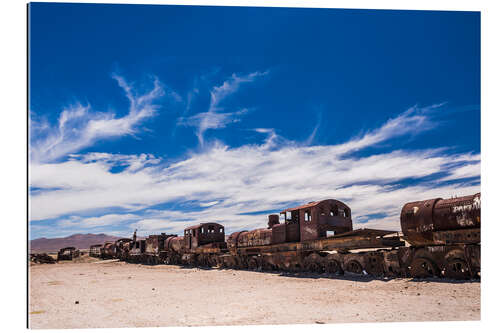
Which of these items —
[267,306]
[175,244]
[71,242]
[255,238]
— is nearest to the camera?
[267,306]

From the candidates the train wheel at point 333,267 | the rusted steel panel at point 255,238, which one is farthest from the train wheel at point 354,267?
the rusted steel panel at point 255,238

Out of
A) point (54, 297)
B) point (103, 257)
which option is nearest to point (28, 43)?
point (54, 297)

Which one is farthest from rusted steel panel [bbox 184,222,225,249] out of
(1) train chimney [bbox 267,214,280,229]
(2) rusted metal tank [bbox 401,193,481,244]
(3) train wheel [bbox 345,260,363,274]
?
(2) rusted metal tank [bbox 401,193,481,244]

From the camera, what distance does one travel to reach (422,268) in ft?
36.2

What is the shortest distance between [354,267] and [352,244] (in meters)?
0.92

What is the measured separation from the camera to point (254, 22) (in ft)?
28.7

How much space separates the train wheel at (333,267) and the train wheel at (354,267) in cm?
39

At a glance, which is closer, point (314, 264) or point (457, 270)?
point (457, 270)

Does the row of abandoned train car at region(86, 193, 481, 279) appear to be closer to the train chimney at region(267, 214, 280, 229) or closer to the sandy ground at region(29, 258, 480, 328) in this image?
the train chimney at region(267, 214, 280, 229)

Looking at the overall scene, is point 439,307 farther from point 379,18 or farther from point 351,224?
point 351,224

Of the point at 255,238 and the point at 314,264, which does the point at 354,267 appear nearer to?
the point at 314,264

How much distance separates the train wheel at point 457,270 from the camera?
9873 mm

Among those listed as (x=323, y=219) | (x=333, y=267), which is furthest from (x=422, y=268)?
(x=323, y=219)

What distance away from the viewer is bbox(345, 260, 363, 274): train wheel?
13179mm
